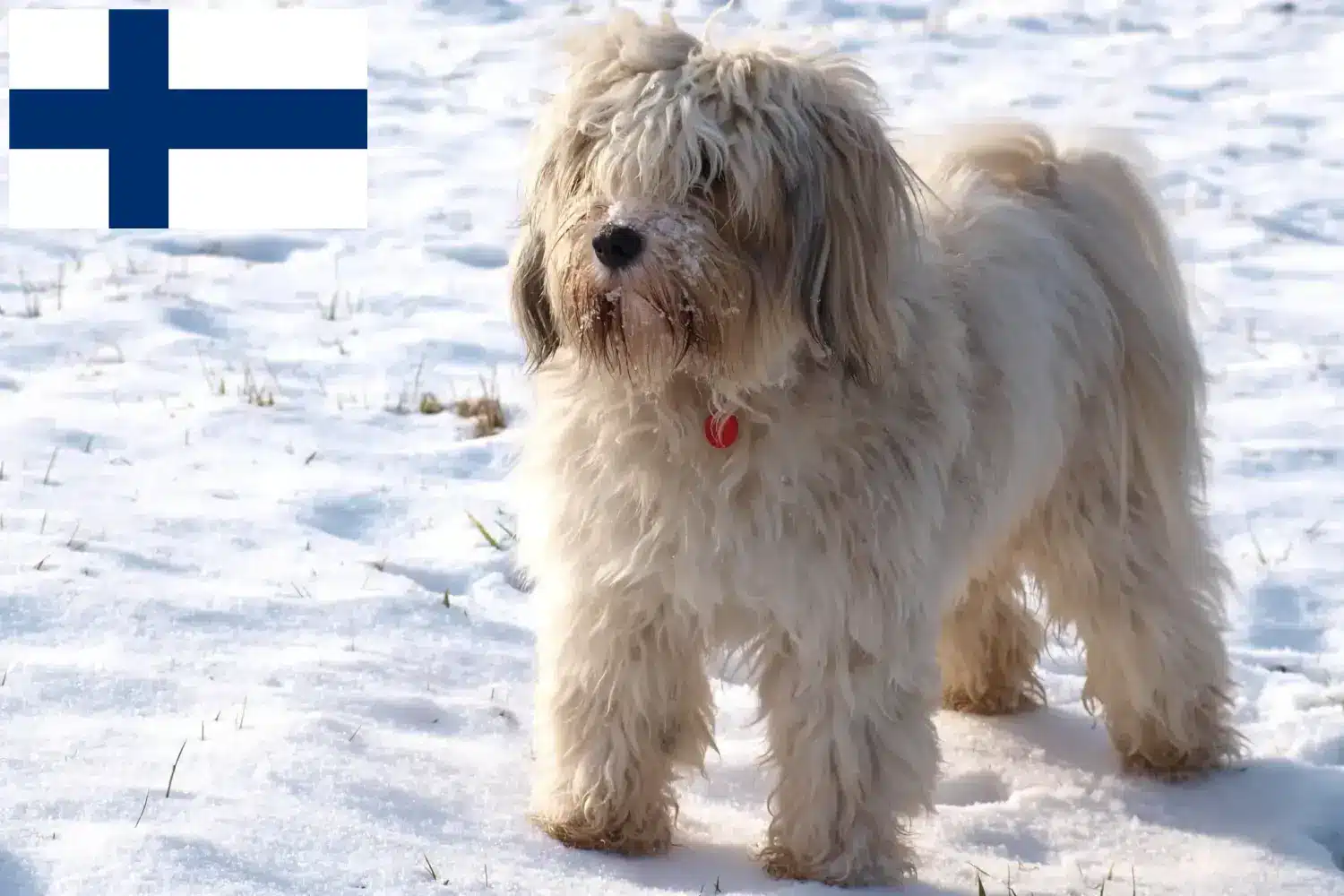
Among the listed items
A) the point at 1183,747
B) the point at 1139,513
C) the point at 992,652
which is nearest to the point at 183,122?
the point at 992,652

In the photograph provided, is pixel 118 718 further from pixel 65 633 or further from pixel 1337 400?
Answer: pixel 1337 400

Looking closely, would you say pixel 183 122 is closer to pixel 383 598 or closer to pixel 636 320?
pixel 383 598

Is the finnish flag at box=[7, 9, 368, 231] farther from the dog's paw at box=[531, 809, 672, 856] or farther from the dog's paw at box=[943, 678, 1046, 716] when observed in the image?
the dog's paw at box=[531, 809, 672, 856]

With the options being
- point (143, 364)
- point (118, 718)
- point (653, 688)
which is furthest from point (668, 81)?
point (143, 364)

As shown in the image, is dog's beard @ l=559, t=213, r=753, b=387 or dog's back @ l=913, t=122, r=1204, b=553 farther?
dog's back @ l=913, t=122, r=1204, b=553

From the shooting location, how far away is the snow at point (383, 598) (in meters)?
3.61

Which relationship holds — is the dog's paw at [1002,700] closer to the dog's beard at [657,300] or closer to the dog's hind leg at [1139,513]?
the dog's hind leg at [1139,513]

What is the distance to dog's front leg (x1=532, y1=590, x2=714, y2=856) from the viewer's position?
3.70m

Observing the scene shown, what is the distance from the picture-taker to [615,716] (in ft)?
12.4

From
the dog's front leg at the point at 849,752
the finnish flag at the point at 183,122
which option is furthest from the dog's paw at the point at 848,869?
the finnish flag at the point at 183,122

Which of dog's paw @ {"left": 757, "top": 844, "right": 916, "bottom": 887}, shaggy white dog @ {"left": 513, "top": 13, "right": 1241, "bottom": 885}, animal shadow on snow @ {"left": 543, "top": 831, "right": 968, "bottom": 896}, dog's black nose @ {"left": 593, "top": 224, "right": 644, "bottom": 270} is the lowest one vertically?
animal shadow on snow @ {"left": 543, "top": 831, "right": 968, "bottom": 896}

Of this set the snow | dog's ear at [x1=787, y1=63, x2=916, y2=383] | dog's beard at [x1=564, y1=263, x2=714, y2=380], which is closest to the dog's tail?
the snow

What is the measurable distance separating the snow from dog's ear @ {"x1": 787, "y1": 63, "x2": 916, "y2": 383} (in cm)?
30

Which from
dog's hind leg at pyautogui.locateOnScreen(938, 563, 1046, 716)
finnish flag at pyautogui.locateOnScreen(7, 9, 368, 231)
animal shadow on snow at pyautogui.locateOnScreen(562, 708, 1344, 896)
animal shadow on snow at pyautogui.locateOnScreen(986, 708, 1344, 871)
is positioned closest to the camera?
animal shadow on snow at pyautogui.locateOnScreen(562, 708, 1344, 896)
